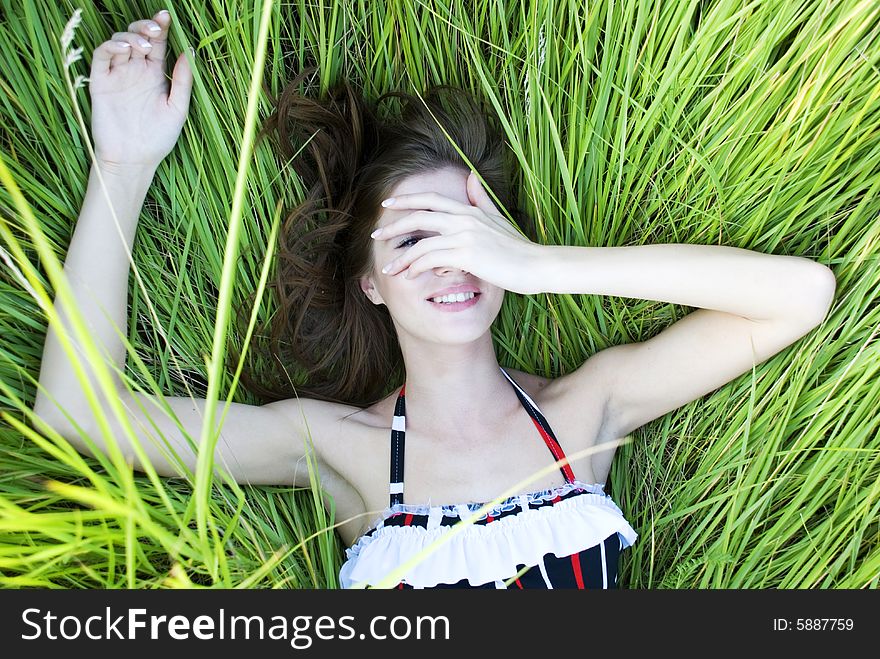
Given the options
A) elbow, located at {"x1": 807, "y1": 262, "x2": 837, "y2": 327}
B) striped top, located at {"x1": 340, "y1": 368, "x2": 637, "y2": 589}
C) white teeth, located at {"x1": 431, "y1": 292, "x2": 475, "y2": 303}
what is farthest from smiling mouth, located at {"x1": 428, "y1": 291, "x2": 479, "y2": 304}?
elbow, located at {"x1": 807, "y1": 262, "x2": 837, "y2": 327}

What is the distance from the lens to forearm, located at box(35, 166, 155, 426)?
147 centimetres

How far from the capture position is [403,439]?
1691mm

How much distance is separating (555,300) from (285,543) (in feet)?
2.94

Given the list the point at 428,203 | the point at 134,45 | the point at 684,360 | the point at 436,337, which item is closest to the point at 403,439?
the point at 436,337

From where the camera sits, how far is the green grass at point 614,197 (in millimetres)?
1597

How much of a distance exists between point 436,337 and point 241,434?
0.48 m

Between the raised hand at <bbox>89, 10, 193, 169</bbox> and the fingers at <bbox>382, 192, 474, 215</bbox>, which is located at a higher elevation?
the raised hand at <bbox>89, 10, 193, 169</bbox>

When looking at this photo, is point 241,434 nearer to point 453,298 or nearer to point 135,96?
point 453,298

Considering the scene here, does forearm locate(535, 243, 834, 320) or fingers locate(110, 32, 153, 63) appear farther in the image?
fingers locate(110, 32, 153, 63)

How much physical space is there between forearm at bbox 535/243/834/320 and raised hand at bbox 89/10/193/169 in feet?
→ 2.99

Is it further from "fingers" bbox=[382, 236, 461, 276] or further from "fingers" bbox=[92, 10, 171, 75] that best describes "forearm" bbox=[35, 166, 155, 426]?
"fingers" bbox=[382, 236, 461, 276]

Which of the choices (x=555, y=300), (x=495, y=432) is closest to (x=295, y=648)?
(x=495, y=432)

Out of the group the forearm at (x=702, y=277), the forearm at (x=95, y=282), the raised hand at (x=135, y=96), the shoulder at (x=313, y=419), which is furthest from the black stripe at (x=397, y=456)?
the raised hand at (x=135, y=96)

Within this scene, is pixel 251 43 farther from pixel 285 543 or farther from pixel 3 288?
pixel 285 543
